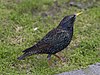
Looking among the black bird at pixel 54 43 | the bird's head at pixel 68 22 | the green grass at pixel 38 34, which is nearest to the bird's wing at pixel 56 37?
the black bird at pixel 54 43

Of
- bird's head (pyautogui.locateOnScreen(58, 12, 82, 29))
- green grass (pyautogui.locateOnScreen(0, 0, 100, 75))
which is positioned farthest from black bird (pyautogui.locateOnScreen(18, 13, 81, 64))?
green grass (pyautogui.locateOnScreen(0, 0, 100, 75))

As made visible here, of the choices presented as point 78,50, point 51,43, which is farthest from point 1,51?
point 78,50

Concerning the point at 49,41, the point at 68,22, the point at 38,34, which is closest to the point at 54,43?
the point at 49,41

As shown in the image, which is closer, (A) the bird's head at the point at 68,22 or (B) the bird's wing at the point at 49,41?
(B) the bird's wing at the point at 49,41

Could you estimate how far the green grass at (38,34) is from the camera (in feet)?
23.8

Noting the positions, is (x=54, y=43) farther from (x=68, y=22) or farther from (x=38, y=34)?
(x=38, y=34)

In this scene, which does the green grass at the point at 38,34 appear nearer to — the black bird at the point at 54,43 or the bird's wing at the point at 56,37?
the black bird at the point at 54,43

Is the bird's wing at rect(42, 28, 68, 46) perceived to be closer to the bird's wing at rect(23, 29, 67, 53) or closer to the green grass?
the bird's wing at rect(23, 29, 67, 53)

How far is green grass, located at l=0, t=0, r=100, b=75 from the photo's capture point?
7.27 m

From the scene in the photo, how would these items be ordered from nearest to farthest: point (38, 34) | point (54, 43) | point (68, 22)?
point (54, 43) < point (68, 22) < point (38, 34)

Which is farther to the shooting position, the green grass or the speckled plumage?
the green grass

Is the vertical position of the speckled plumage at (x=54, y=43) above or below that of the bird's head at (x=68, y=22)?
below

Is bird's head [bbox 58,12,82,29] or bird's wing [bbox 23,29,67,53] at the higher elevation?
bird's head [bbox 58,12,82,29]

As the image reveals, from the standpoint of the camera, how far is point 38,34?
27.7 ft
